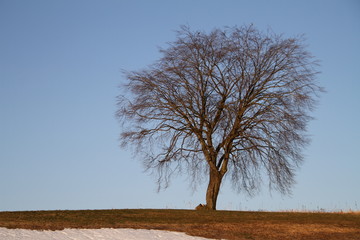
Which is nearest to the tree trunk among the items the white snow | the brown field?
the brown field

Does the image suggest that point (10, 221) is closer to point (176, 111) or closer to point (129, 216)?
point (129, 216)

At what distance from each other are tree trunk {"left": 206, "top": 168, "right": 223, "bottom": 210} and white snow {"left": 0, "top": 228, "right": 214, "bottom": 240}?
8376mm

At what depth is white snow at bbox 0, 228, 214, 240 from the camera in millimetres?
15836

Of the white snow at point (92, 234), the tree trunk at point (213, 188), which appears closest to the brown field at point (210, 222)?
the white snow at point (92, 234)

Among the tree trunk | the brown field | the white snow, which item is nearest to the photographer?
the white snow

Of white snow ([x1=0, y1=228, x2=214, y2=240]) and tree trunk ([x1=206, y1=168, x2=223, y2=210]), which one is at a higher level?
tree trunk ([x1=206, y1=168, x2=223, y2=210])

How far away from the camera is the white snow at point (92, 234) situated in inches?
623

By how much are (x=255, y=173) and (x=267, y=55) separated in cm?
579

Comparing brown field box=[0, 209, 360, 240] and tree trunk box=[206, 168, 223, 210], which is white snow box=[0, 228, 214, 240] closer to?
brown field box=[0, 209, 360, 240]

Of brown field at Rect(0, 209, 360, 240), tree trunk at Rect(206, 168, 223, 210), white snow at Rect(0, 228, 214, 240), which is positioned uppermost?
tree trunk at Rect(206, 168, 223, 210)

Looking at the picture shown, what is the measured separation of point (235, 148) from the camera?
25.5 m

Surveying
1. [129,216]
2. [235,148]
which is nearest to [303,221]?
[235,148]

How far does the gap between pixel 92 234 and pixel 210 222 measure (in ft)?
17.5

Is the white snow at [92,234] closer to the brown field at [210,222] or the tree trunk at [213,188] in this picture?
the brown field at [210,222]
